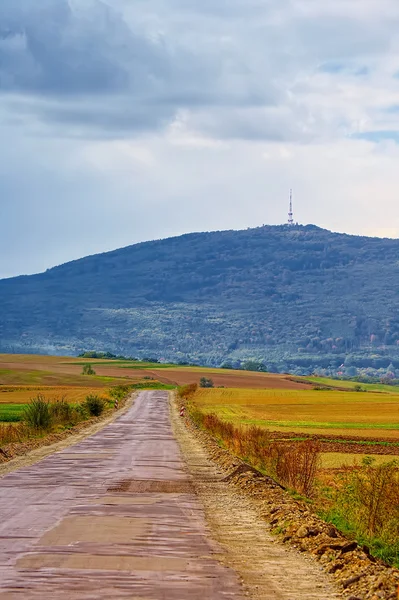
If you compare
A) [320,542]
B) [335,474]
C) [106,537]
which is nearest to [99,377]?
[335,474]

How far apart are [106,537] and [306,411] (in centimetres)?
8281

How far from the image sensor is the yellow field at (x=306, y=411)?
6869 centimetres

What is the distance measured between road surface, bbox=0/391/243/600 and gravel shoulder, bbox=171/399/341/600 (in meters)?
0.28

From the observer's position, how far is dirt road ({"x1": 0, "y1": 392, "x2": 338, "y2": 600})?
38.1 feet

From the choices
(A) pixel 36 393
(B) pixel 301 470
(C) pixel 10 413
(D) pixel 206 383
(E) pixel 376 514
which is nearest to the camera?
(E) pixel 376 514

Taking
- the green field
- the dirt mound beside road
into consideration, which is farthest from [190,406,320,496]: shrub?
the green field

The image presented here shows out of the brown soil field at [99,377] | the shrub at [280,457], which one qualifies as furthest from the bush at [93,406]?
the brown soil field at [99,377]

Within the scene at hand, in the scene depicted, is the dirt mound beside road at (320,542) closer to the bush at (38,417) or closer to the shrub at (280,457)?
the shrub at (280,457)

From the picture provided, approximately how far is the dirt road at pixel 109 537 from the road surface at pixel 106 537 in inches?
0.6

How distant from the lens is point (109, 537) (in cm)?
1557

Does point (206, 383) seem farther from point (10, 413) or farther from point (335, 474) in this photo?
point (335, 474)

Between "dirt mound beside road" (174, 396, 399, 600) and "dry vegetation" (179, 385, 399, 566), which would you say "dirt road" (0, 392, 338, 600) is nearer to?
"dirt mound beside road" (174, 396, 399, 600)

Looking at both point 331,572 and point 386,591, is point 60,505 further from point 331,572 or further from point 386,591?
point 386,591

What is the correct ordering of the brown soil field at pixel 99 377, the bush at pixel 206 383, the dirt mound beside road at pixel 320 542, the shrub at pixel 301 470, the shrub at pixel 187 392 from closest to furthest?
the dirt mound beside road at pixel 320 542, the shrub at pixel 301 470, the shrub at pixel 187 392, the brown soil field at pixel 99 377, the bush at pixel 206 383
